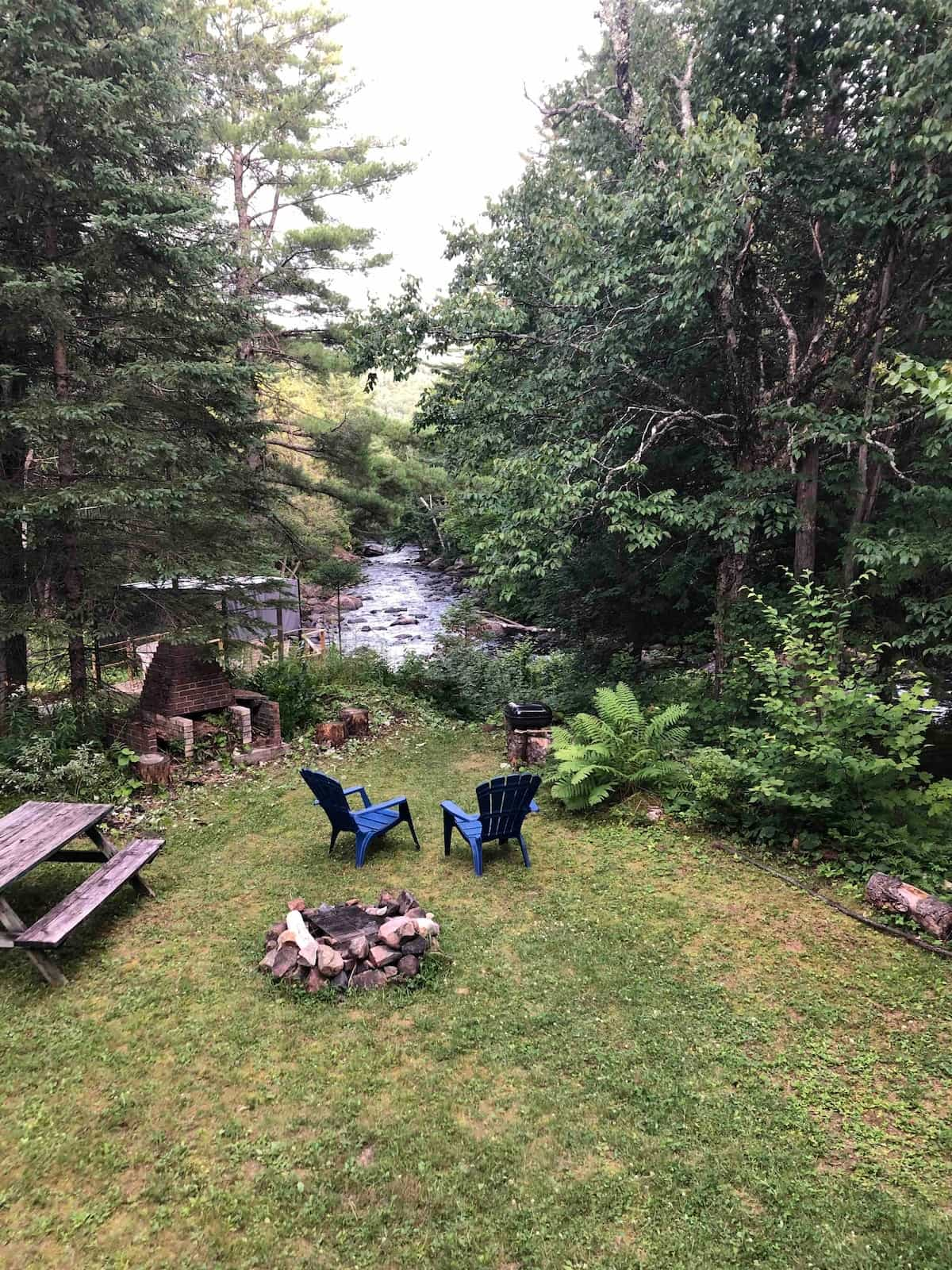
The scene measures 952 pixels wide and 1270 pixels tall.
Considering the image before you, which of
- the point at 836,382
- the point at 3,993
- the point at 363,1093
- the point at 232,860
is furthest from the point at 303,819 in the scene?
the point at 836,382

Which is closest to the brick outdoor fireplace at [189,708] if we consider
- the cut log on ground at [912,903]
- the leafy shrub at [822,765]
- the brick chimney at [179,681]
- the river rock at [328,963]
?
the brick chimney at [179,681]

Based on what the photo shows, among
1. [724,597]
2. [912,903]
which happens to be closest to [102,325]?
[724,597]

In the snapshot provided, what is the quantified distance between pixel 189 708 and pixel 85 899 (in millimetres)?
3372

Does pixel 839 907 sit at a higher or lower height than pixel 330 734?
higher

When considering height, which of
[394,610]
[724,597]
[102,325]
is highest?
Result: [102,325]

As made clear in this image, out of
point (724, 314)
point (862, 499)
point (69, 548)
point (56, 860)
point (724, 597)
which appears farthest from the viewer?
point (724, 597)

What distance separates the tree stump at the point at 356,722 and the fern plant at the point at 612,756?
9.33 feet

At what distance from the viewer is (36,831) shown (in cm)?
403

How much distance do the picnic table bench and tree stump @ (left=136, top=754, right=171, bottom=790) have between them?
1298 millimetres

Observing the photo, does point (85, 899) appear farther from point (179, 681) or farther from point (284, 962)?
point (179, 681)

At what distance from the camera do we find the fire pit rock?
351 cm

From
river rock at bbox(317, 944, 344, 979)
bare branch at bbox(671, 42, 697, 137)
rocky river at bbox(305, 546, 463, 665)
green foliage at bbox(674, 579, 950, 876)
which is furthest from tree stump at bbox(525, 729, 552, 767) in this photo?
bare branch at bbox(671, 42, 697, 137)

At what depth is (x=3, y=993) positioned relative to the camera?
11.2ft

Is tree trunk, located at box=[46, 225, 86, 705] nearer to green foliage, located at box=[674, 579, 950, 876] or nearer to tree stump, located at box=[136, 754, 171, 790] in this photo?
tree stump, located at box=[136, 754, 171, 790]
